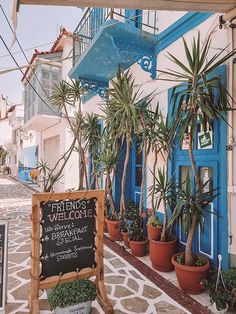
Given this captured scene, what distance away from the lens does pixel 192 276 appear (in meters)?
3.31

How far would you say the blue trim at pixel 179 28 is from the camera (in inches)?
158

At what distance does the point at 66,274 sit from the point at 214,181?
2.39m

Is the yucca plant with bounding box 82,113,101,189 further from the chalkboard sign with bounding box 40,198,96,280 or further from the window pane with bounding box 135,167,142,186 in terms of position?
the chalkboard sign with bounding box 40,198,96,280

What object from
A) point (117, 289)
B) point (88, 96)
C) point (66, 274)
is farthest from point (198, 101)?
point (88, 96)

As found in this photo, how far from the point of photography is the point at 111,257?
15.5 feet

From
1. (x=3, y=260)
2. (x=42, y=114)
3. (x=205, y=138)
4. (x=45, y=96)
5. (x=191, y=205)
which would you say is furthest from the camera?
(x=45, y=96)

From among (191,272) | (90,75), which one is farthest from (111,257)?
(90,75)

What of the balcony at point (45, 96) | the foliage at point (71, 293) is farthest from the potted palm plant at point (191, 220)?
the balcony at point (45, 96)

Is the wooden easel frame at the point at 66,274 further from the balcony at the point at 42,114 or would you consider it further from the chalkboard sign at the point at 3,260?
the balcony at the point at 42,114

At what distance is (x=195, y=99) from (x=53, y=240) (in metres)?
2.44

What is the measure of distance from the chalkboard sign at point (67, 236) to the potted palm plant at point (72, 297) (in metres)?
0.18

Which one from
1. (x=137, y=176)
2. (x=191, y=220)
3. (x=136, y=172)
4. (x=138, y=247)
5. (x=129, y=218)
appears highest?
(x=136, y=172)

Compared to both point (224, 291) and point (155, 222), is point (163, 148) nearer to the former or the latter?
point (155, 222)

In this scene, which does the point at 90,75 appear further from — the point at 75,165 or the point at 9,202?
the point at 9,202
